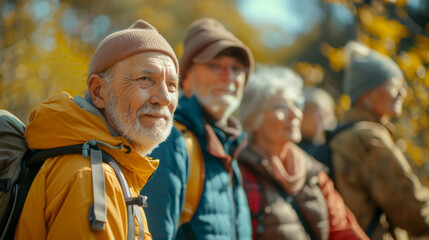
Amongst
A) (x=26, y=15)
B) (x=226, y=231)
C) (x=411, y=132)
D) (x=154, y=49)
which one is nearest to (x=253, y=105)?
(x=226, y=231)

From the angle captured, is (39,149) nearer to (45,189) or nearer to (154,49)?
(45,189)

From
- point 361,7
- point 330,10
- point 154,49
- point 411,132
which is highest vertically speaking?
point 154,49

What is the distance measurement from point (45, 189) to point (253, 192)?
92.4 inches

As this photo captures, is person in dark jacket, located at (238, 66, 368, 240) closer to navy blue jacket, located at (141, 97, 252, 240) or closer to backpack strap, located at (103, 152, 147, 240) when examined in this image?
navy blue jacket, located at (141, 97, 252, 240)

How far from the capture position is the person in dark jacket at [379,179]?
4.80 m

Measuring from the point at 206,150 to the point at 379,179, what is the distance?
202 cm

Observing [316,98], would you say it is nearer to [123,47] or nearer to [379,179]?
[379,179]

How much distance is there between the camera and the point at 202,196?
3.42 meters

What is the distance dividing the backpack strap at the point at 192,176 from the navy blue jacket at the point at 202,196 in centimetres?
3

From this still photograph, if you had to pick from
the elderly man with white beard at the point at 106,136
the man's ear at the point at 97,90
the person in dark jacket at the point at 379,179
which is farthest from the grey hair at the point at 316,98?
the man's ear at the point at 97,90

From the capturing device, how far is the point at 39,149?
7.46ft

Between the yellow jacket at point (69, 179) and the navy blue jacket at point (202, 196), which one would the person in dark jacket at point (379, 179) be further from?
the yellow jacket at point (69, 179)

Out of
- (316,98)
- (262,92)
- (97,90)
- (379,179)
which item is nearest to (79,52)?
(316,98)

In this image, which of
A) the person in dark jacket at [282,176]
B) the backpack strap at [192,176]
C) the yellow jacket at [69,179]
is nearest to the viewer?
the yellow jacket at [69,179]
